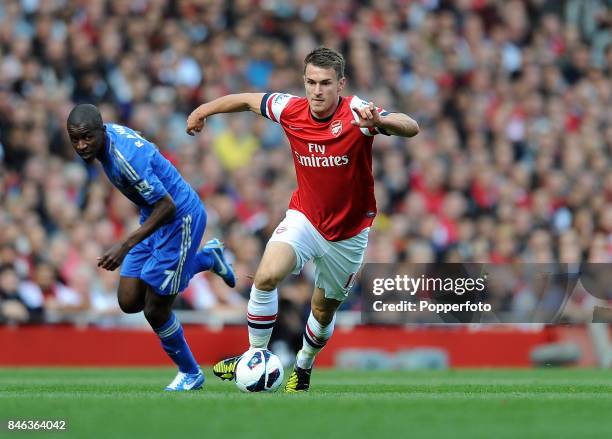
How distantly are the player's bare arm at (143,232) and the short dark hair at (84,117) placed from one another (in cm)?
73

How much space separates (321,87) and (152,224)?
5.13ft

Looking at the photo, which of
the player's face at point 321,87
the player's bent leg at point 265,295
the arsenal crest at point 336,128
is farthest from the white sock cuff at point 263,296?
the player's face at point 321,87

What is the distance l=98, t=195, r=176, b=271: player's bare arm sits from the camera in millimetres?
8400

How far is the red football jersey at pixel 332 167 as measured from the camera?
9.17 m

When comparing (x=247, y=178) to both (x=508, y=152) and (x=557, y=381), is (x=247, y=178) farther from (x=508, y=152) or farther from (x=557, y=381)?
(x=557, y=381)

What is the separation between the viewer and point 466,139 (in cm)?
1980

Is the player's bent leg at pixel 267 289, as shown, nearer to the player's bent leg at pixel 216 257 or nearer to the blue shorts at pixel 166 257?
the blue shorts at pixel 166 257

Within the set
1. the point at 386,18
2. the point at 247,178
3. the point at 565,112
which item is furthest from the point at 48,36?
the point at 565,112

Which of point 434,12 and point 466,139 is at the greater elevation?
point 434,12

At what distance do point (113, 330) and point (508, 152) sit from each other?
7.46 meters

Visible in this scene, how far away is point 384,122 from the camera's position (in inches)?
330

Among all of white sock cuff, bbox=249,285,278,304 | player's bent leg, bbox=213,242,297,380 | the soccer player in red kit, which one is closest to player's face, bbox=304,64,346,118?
the soccer player in red kit

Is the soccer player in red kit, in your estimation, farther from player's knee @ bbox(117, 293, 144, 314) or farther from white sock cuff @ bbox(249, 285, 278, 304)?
player's knee @ bbox(117, 293, 144, 314)

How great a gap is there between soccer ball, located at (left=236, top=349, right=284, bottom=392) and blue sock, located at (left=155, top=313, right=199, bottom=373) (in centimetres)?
87
